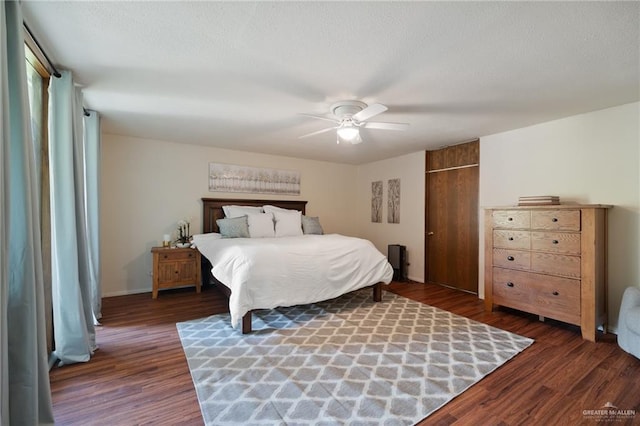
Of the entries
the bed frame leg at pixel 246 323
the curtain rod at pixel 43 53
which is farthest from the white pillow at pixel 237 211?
the curtain rod at pixel 43 53

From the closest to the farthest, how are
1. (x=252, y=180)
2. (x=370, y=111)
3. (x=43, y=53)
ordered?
(x=43, y=53) → (x=370, y=111) → (x=252, y=180)

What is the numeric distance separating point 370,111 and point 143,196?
11.6 ft

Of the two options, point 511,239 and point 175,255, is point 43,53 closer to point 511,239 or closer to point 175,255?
point 175,255

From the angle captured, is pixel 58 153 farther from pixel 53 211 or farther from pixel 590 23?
pixel 590 23

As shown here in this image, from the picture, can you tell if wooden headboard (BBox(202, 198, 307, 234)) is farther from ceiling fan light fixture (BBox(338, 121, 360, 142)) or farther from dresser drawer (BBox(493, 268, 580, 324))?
dresser drawer (BBox(493, 268, 580, 324))

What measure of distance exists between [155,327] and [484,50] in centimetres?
369

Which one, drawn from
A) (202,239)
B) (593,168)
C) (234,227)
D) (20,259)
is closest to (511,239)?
(593,168)

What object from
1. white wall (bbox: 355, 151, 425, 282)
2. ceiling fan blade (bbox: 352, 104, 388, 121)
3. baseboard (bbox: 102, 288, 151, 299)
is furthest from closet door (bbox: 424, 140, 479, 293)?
baseboard (bbox: 102, 288, 151, 299)

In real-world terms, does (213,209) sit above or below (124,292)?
above

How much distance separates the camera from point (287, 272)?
9.55ft

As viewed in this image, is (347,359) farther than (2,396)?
Yes

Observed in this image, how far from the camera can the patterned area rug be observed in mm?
1703

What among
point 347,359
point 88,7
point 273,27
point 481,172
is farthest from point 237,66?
point 481,172

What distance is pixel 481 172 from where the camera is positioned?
400 cm
